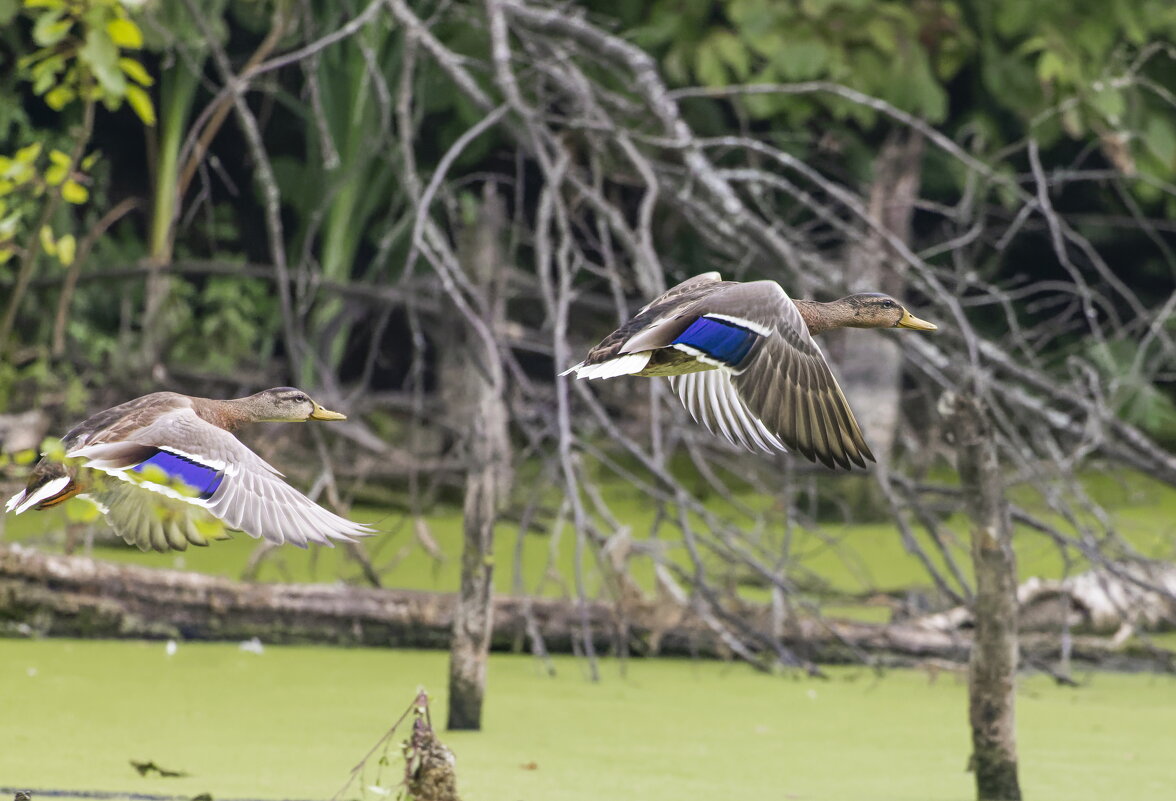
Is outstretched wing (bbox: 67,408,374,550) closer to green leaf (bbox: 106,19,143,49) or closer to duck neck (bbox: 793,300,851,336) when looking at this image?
green leaf (bbox: 106,19,143,49)

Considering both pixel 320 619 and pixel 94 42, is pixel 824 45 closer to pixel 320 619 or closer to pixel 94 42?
pixel 320 619

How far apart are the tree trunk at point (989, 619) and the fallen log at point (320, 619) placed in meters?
1.90

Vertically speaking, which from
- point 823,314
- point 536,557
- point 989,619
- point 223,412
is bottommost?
point 989,619

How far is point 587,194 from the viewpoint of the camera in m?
4.96

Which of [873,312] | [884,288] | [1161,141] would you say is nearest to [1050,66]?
[1161,141]

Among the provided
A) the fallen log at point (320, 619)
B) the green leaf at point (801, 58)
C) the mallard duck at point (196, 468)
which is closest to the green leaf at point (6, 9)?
the fallen log at point (320, 619)

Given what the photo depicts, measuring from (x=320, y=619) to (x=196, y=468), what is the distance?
392cm

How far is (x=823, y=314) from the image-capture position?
9.43 feet

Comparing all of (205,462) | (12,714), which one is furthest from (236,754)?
(205,462)

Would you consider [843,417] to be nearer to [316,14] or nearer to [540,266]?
[540,266]

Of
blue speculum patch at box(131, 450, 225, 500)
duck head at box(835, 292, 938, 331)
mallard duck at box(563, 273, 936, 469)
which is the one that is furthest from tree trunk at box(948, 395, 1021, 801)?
blue speculum patch at box(131, 450, 225, 500)

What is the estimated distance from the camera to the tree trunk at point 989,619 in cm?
393

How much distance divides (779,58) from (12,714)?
395 cm

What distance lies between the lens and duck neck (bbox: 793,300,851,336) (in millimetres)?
2855
